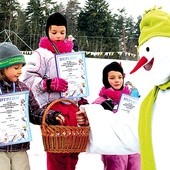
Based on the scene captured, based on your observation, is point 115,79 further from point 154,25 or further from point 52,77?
point 154,25

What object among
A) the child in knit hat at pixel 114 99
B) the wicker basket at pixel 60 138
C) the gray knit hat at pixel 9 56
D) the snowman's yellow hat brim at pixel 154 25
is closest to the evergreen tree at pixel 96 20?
the child in knit hat at pixel 114 99

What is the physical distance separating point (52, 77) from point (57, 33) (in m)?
0.36

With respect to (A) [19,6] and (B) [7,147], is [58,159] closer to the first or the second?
(B) [7,147]

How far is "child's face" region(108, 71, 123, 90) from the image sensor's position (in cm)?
427

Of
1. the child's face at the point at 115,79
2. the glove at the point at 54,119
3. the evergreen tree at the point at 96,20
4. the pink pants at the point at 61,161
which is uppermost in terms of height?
the evergreen tree at the point at 96,20

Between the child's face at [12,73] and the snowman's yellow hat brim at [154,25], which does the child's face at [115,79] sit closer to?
the child's face at [12,73]

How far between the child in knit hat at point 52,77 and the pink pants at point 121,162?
0.51 m

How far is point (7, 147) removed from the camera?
3268 millimetres

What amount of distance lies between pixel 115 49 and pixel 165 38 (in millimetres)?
31307

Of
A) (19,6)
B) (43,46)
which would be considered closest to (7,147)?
(43,46)

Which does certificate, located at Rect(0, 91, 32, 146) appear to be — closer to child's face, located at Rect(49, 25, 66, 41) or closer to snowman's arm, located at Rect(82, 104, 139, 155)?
snowman's arm, located at Rect(82, 104, 139, 155)

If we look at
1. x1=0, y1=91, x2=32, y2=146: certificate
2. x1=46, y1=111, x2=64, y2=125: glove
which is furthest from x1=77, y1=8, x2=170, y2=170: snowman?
x1=0, y1=91, x2=32, y2=146: certificate

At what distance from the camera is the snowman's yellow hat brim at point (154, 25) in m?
2.39

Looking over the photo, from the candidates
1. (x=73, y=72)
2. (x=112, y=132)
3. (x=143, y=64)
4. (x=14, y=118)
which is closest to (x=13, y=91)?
(x=14, y=118)
